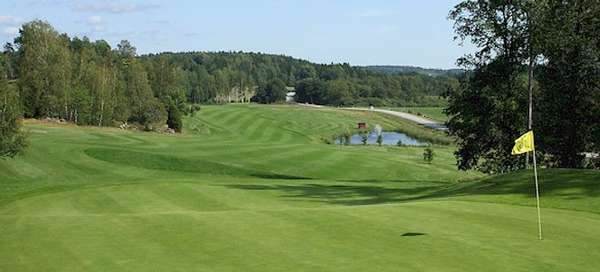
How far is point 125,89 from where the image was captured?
99812 mm

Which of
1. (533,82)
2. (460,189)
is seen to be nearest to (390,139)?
(533,82)

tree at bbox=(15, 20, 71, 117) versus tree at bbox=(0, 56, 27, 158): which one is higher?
tree at bbox=(15, 20, 71, 117)

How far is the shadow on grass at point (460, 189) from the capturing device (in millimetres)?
23750

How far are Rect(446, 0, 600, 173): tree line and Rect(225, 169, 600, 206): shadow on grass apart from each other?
7.39 meters

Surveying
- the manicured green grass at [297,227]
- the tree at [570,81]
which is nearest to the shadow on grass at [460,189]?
the manicured green grass at [297,227]

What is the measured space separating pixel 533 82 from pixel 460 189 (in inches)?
497

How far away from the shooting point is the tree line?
35.0m

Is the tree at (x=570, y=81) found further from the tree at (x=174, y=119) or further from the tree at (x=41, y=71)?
the tree at (x=174, y=119)

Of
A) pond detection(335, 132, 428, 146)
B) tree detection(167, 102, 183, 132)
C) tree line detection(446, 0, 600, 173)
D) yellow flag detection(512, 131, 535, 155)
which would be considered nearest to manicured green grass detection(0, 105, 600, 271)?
yellow flag detection(512, 131, 535, 155)

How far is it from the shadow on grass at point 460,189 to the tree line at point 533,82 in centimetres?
739

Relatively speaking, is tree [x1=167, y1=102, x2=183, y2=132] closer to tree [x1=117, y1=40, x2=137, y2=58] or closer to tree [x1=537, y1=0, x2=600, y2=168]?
tree [x1=117, y1=40, x2=137, y2=58]

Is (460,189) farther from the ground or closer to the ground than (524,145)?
closer to the ground

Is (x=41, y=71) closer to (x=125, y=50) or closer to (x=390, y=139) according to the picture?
(x=125, y=50)

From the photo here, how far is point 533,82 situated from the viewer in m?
38.8
